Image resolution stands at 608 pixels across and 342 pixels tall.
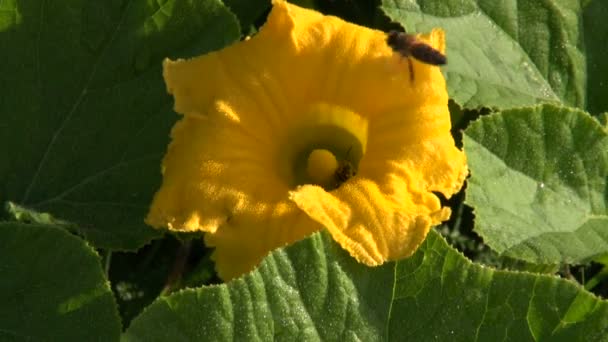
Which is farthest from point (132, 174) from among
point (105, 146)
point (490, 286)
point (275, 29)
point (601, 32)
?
point (601, 32)

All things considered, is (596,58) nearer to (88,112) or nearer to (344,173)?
(344,173)

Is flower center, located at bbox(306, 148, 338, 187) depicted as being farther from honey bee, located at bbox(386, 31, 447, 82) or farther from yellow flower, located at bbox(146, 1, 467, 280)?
honey bee, located at bbox(386, 31, 447, 82)

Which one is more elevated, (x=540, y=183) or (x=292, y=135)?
(x=292, y=135)

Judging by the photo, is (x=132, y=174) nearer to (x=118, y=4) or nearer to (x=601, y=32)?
(x=118, y=4)

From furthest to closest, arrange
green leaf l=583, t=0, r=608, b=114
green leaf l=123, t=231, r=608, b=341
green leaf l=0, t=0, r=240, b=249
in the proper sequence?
green leaf l=583, t=0, r=608, b=114, green leaf l=0, t=0, r=240, b=249, green leaf l=123, t=231, r=608, b=341

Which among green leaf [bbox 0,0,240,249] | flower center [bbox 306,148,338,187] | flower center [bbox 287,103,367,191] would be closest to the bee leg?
flower center [bbox 287,103,367,191]

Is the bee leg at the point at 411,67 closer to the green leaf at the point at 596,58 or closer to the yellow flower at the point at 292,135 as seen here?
the yellow flower at the point at 292,135

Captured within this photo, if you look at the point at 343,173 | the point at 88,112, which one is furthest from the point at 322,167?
the point at 88,112
